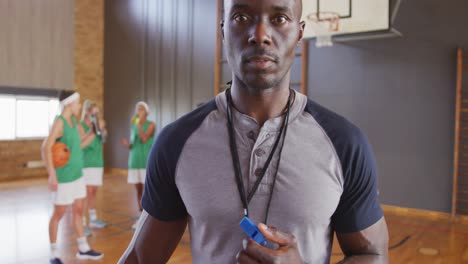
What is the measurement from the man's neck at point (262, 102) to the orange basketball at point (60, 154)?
8.63 feet

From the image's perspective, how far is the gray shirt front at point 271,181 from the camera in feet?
2.59

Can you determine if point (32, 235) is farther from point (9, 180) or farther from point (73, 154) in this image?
point (9, 180)

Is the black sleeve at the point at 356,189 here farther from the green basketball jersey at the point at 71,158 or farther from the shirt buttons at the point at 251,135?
the green basketball jersey at the point at 71,158

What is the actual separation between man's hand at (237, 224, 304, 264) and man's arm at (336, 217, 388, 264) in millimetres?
189

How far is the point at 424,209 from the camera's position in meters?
5.21

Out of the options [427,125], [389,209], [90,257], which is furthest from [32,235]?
[427,125]

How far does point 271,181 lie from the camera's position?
804mm

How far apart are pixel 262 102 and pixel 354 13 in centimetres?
479

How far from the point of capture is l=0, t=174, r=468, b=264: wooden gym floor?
11.4 feet

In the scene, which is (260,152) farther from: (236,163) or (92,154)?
(92,154)

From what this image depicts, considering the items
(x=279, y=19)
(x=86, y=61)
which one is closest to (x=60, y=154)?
(x=279, y=19)

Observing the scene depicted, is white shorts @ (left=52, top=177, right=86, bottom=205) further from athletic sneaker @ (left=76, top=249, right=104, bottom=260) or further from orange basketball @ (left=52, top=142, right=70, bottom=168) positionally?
athletic sneaker @ (left=76, top=249, right=104, bottom=260)

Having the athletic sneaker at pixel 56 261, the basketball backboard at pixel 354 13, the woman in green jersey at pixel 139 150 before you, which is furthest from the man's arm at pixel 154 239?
the basketball backboard at pixel 354 13

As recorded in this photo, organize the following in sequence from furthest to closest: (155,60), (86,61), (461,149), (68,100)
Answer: (86,61)
(155,60)
(461,149)
(68,100)
